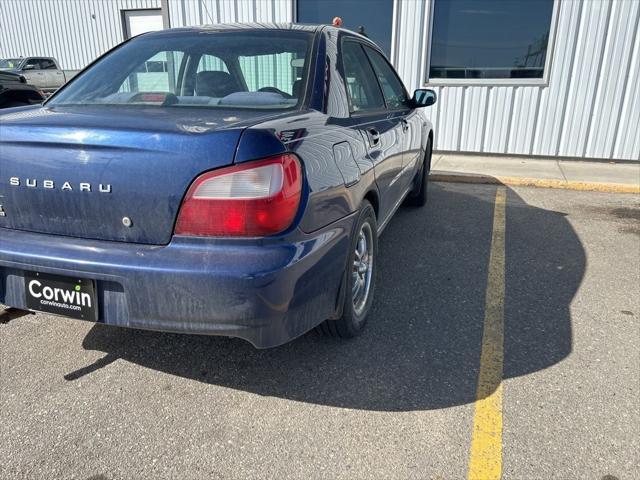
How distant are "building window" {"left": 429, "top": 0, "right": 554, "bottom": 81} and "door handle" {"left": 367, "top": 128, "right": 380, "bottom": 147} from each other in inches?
242

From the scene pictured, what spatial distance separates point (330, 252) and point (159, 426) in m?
1.06

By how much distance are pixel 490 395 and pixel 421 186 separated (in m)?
3.42

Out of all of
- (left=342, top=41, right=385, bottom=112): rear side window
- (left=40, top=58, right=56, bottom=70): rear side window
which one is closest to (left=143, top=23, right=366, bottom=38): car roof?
(left=342, top=41, right=385, bottom=112): rear side window

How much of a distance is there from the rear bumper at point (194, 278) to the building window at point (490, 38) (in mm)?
7365

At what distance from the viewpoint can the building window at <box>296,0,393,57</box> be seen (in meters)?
8.73

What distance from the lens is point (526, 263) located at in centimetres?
416

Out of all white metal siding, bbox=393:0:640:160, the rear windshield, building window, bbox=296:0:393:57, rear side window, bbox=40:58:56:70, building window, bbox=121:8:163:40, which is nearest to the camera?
the rear windshield

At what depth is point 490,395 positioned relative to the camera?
8.02ft

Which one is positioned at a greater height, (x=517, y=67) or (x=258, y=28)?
(x=258, y=28)

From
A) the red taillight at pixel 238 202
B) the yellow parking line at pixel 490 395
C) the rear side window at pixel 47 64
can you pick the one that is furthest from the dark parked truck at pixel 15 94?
the rear side window at pixel 47 64

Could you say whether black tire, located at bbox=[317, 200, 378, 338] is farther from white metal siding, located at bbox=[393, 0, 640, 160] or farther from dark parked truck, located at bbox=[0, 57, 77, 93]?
dark parked truck, located at bbox=[0, 57, 77, 93]

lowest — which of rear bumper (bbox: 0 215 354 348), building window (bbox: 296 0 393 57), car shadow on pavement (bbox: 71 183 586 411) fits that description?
car shadow on pavement (bbox: 71 183 586 411)

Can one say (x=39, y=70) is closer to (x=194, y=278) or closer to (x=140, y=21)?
(x=140, y=21)

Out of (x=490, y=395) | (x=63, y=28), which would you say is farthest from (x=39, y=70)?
(x=490, y=395)
